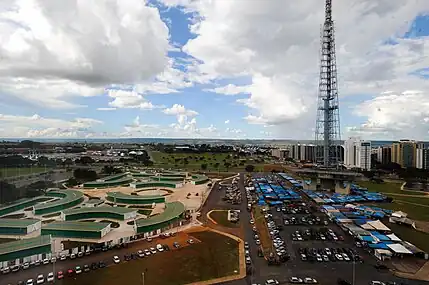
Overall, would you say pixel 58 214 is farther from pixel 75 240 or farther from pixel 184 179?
pixel 184 179

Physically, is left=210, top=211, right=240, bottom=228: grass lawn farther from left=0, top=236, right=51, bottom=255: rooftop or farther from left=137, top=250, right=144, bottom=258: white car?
left=0, top=236, right=51, bottom=255: rooftop

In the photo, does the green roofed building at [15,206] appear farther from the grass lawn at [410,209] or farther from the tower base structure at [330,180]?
the tower base structure at [330,180]

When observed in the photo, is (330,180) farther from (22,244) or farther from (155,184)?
(22,244)

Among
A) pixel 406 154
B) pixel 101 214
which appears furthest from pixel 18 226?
pixel 406 154

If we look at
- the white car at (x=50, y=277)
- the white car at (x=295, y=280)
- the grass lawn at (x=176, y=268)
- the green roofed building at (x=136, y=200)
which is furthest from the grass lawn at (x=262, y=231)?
the white car at (x=50, y=277)

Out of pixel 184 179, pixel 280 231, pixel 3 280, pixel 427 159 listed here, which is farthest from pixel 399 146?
pixel 3 280
